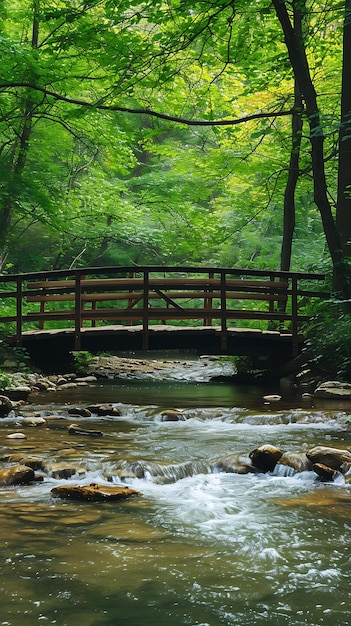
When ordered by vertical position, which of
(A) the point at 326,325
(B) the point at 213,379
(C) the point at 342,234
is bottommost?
(B) the point at 213,379

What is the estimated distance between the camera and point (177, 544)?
3953 mm

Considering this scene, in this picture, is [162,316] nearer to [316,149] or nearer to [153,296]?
[153,296]

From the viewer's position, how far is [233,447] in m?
6.91

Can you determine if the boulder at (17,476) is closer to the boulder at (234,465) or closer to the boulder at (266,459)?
the boulder at (234,465)

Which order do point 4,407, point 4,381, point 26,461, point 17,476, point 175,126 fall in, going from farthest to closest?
point 175,126, point 4,381, point 4,407, point 26,461, point 17,476

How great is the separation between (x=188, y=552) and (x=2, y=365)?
9.53 meters

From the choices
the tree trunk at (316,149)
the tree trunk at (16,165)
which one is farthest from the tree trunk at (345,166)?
the tree trunk at (16,165)

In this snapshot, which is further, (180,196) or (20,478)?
(180,196)

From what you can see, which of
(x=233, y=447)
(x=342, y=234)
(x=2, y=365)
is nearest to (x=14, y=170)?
(x=2, y=365)

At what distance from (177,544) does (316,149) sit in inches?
364

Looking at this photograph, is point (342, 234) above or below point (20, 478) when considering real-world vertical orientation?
above

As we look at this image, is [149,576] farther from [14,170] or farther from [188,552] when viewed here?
[14,170]

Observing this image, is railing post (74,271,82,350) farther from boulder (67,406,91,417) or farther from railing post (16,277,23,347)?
boulder (67,406,91,417)

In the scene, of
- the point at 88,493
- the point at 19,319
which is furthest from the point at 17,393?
the point at 88,493
